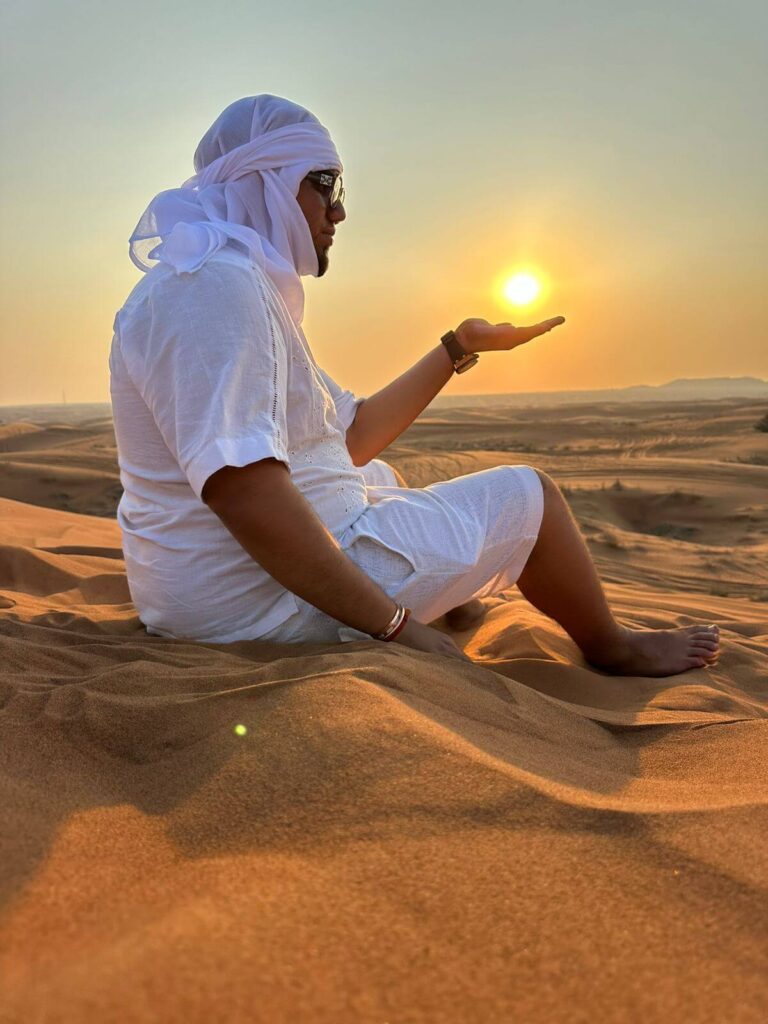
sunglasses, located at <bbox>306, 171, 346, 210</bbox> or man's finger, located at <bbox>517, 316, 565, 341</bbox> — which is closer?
sunglasses, located at <bbox>306, 171, 346, 210</bbox>

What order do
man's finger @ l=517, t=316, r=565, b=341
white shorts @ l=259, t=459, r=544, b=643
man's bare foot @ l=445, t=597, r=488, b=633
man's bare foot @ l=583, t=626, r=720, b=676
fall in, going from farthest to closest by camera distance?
man's bare foot @ l=445, t=597, r=488, b=633, man's finger @ l=517, t=316, r=565, b=341, man's bare foot @ l=583, t=626, r=720, b=676, white shorts @ l=259, t=459, r=544, b=643

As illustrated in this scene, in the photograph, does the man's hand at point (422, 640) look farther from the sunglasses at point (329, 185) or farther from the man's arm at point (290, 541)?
the sunglasses at point (329, 185)

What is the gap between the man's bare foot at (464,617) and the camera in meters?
3.43

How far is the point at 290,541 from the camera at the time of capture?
2012mm

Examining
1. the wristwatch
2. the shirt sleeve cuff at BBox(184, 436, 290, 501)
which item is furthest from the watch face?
the shirt sleeve cuff at BBox(184, 436, 290, 501)

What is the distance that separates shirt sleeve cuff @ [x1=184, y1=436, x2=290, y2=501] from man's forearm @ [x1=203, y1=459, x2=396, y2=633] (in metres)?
0.03

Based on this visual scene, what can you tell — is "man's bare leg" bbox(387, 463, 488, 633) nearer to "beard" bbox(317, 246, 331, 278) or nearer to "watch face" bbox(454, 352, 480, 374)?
"watch face" bbox(454, 352, 480, 374)

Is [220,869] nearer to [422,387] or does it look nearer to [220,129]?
[220,129]

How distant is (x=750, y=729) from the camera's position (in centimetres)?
205

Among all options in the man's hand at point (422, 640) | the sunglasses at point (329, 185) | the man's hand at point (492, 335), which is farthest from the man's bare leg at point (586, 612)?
the sunglasses at point (329, 185)

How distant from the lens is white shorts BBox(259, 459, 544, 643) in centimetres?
233

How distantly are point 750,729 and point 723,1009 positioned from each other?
1.25 meters

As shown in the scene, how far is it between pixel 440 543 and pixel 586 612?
607mm

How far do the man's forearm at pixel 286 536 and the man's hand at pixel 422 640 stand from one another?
123 millimetres
